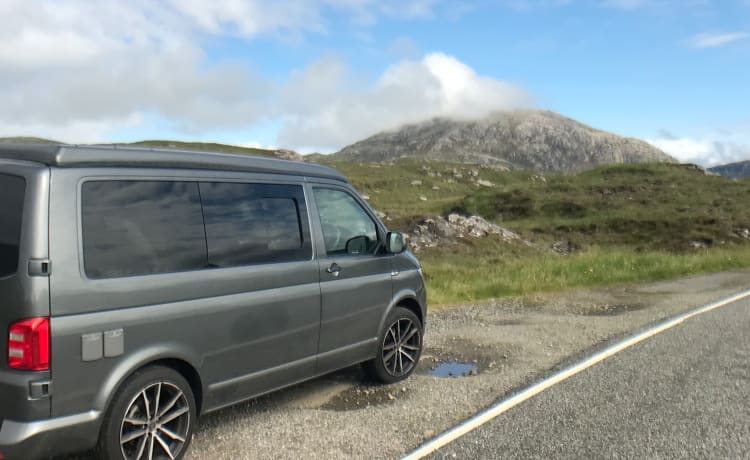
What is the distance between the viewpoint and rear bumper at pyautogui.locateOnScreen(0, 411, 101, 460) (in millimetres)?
3928

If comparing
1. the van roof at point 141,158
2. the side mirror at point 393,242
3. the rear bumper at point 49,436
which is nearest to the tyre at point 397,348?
the side mirror at point 393,242

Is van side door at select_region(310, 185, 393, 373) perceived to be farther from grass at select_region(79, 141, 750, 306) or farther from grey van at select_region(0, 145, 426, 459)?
grass at select_region(79, 141, 750, 306)

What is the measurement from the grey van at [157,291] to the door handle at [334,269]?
0.05 feet

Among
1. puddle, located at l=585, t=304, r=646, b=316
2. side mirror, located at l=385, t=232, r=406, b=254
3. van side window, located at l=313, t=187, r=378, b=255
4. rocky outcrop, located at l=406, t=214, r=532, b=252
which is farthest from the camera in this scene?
rocky outcrop, located at l=406, t=214, r=532, b=252

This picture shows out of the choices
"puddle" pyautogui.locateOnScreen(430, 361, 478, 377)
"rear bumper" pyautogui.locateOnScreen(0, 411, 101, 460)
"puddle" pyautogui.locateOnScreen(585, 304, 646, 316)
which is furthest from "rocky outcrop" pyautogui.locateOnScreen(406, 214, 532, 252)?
"rear bumper" pyautogui.locateOnScreen(0, 411, 101, 460)

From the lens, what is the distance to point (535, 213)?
49.3 metres

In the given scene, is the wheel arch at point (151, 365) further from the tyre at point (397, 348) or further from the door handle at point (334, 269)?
the tyre at point (397, 348)

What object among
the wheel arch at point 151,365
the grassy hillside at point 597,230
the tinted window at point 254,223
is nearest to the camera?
the wheel arch at point 151,365

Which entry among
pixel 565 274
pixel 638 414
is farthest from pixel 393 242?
pixel 565 274

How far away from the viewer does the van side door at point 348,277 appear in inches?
237

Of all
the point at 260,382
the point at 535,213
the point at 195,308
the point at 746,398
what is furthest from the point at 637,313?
the point at 535,213

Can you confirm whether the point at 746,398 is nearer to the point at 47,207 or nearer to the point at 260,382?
the point at 260,382

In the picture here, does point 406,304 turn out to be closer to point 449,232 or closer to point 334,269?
point 334,269

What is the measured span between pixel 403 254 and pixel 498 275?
1078 centimetres
